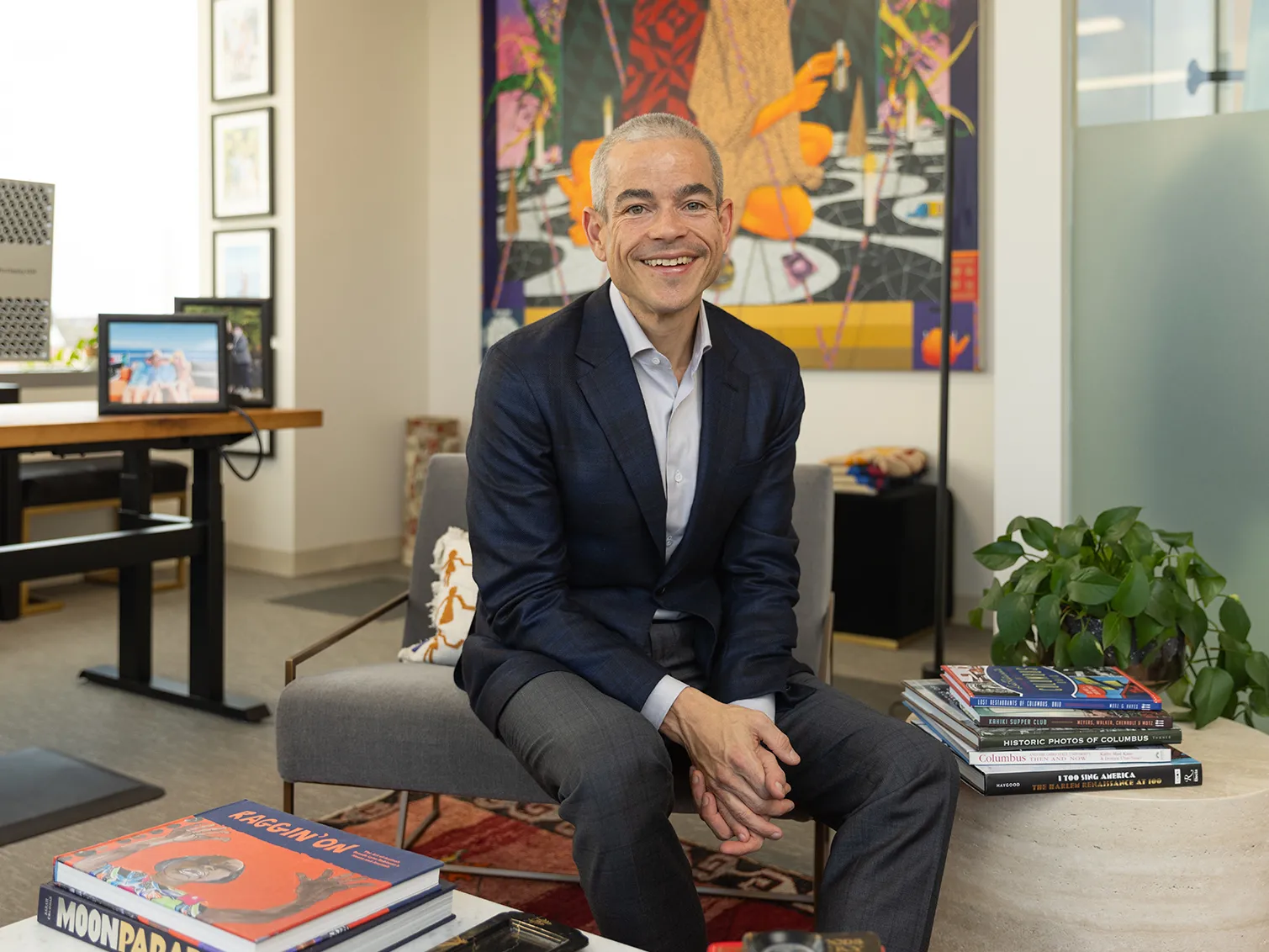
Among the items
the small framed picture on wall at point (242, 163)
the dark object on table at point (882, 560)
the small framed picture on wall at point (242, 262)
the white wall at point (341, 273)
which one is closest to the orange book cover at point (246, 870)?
the dark object on table at point (882, 560)

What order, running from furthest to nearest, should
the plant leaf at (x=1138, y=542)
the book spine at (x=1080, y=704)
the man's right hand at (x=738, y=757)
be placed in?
1. the plant leaf at (x=1138, y=542)
2. the book spine at (x=1080, y=704)
3. the man's right hand at (x=738, y=757)

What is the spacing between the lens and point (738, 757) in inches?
64.6

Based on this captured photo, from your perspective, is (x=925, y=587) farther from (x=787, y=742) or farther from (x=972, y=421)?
(x=787, y=742)

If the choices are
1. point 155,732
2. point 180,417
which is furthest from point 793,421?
point 155,732

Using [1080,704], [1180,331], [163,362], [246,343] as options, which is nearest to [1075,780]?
[1080,704]

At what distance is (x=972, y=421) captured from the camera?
16.3 feet

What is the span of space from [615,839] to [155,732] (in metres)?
2.39

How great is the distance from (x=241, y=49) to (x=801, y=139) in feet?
9.08

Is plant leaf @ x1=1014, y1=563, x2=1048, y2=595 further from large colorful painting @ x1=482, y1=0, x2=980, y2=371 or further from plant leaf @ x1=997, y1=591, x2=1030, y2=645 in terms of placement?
large colorful painting @ x1=482, y1=0, x2=980, y2=371

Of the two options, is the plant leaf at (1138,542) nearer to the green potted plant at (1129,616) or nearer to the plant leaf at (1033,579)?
the green potted plant at (1129,616)

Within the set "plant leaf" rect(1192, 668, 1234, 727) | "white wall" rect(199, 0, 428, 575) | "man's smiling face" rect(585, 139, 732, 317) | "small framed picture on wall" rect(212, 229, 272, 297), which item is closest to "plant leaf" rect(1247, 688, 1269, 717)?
"plant leaf" rect(1192, 668, 1234, 727)

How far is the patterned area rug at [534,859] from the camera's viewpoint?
90.4 inches

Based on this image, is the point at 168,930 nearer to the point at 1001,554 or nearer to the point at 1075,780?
the point at 1075,780

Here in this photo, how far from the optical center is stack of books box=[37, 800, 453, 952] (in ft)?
3.73
